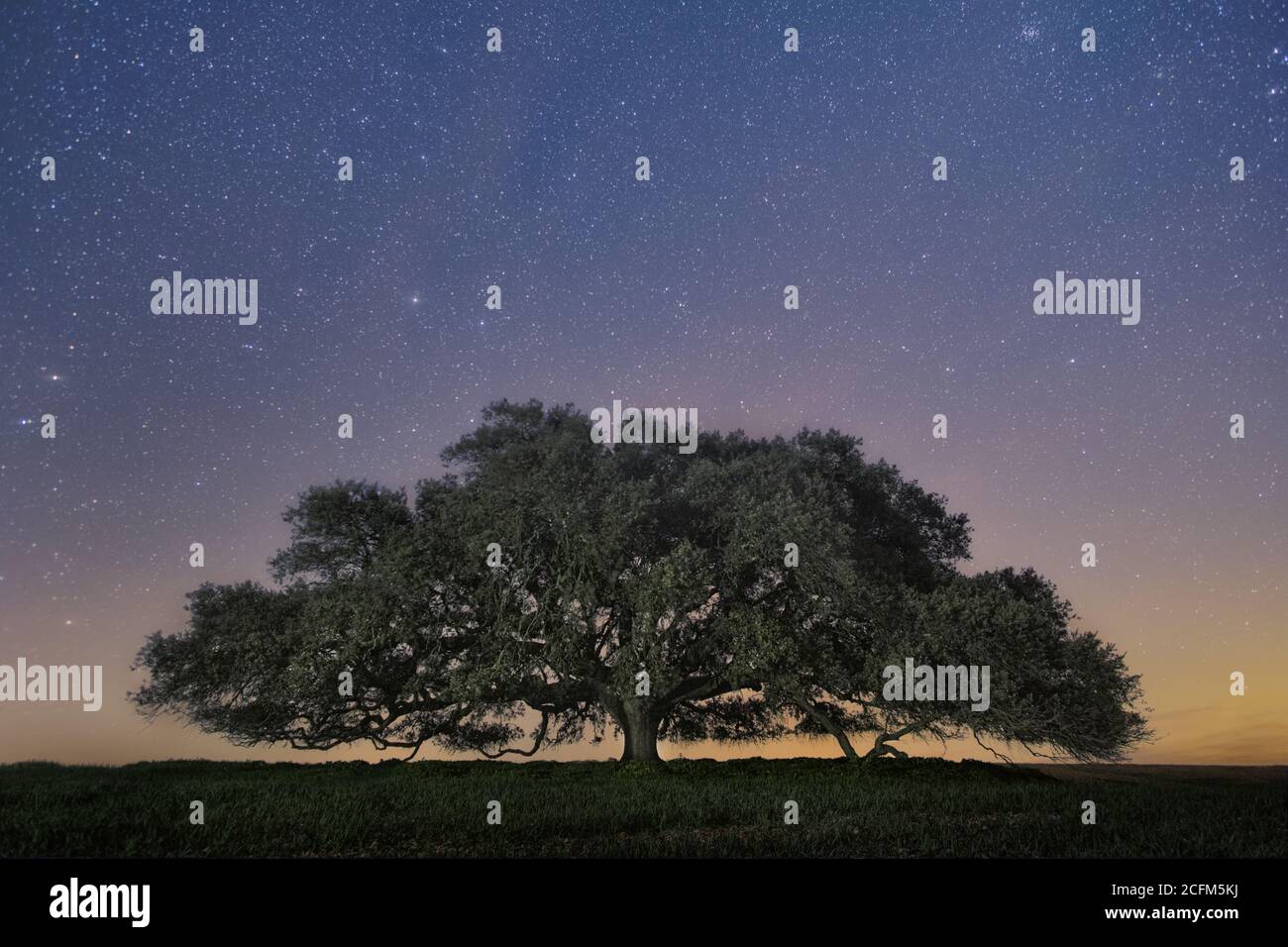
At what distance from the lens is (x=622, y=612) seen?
92.2 ft

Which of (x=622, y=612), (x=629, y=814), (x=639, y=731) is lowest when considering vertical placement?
(x=639, y=731)

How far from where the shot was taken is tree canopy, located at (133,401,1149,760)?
25.6m

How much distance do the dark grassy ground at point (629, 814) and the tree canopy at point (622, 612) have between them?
8.58 feet

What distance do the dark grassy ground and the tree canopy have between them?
8.58 feet

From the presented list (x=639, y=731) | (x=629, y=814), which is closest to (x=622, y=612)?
(x=639, y=731)

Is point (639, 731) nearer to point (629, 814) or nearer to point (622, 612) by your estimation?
point (622, 612)

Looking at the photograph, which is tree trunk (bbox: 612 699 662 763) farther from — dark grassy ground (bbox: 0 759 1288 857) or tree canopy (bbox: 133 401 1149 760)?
dark grassy ground (bbox: 0 759 1288 857)

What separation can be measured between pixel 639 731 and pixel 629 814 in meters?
12.6

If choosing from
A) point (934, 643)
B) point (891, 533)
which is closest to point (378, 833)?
point (934, 643)

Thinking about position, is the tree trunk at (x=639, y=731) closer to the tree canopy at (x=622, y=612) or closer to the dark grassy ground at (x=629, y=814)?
the tree canopy at (x=622, y=612)

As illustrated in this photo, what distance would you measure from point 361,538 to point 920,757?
19026 mm

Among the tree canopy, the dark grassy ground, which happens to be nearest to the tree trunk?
the tree canopy

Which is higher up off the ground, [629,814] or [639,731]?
[629,814]
